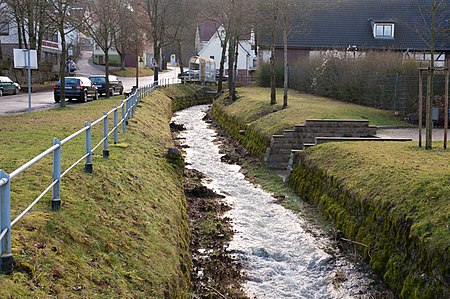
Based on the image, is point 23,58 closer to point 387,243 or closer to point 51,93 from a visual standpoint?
point 387,243

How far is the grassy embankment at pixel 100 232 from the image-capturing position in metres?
6.19

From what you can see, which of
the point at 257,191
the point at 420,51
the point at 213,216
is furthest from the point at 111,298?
the point at 420,51

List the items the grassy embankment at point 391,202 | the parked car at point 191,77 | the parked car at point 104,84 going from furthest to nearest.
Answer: the parked car at point 191,77
the parked car at point 104,84
the grassy embankment at point 391,202

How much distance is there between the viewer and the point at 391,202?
1073 centimetres

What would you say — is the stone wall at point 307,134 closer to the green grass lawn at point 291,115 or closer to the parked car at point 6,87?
the green grass lawn at point 291,115

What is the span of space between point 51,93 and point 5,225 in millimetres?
42450

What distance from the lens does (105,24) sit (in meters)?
37.9

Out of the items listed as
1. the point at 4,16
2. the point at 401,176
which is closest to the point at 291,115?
the point at 401,176

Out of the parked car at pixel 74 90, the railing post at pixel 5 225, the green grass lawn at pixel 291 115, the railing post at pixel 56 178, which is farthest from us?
the parked car at pixel 74 90

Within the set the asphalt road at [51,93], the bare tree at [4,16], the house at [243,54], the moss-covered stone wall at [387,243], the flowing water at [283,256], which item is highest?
the bare tree at [4,16]

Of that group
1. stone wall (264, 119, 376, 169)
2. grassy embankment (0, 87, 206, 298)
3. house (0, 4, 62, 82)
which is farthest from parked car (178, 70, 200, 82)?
grassy embankment (0, 87, 206, 298)

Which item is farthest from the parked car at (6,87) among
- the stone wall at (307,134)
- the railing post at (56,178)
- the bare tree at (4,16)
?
the railing post at (56,178)

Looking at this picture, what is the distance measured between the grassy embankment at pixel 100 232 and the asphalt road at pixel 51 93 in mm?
16567

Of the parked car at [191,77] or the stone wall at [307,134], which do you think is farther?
the parked car at [191,77]
